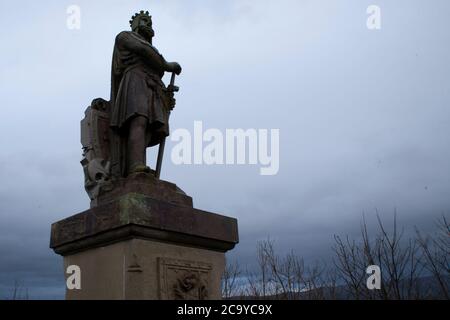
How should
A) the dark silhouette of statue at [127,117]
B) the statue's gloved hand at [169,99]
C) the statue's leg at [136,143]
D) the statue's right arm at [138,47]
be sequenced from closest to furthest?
the statue's leg at [136,143] < the dark silhouette of statue at [127,117] < the statue's right arm at [138,47] < the statue's gloved hand at [169,99]

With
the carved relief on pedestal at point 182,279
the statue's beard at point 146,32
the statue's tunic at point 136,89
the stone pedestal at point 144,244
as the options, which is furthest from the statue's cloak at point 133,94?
the carved relief on pedestal at point 182,279

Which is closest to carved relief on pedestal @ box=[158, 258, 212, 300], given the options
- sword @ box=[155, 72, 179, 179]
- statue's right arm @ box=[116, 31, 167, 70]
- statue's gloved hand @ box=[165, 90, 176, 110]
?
sword @ box=[155, 72, 179, 179]

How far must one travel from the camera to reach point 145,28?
6.64 m

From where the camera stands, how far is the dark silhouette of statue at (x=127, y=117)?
5926mm

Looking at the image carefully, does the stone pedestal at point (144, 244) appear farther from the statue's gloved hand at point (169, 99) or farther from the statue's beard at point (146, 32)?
the statue's beard at point (146, 32)

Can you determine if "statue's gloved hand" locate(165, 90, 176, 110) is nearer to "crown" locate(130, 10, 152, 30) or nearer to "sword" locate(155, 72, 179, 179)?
"sword" locate(155, 72, 179, 179)

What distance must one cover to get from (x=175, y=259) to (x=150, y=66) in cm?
257

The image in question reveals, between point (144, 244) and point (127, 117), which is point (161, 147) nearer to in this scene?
point (127, 117)

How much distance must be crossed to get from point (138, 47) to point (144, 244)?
252cm

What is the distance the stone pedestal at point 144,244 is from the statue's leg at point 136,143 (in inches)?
14.2
